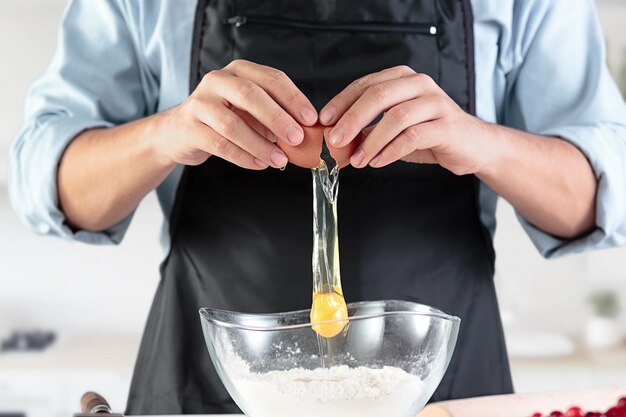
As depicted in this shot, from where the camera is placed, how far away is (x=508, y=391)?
1.14m

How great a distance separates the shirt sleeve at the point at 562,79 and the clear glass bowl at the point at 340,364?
43 cm

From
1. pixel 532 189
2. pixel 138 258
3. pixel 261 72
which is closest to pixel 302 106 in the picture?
pixel 261 72

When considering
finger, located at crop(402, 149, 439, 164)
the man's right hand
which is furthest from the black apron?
the man's right hand

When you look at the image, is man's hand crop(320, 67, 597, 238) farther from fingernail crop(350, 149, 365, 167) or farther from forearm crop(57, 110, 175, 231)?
forearm crop(57, 110, 175, 231)

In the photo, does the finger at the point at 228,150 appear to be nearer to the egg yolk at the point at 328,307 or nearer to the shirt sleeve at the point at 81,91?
the egg yolk at the point at 328,307

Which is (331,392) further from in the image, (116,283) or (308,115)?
(116,283)

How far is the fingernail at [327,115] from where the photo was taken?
75cm

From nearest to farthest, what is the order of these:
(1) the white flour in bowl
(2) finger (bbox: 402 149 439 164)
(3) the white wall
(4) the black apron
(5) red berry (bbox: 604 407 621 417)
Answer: (1) the white flour in bowl < (5) red berry (bbox: 604 407 621 417) < (2) finger (bbox: 402 149 439 164) < (4) the black apron < (3) the white wall

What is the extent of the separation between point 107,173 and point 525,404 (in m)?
0.50

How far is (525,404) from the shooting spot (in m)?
0.82

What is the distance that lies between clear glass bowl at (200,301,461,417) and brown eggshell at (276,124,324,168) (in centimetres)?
13

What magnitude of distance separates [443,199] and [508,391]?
0.24m

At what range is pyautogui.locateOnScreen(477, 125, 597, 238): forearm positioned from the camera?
0.95 m

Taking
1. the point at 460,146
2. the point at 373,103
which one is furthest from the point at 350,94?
the point at 460,146
